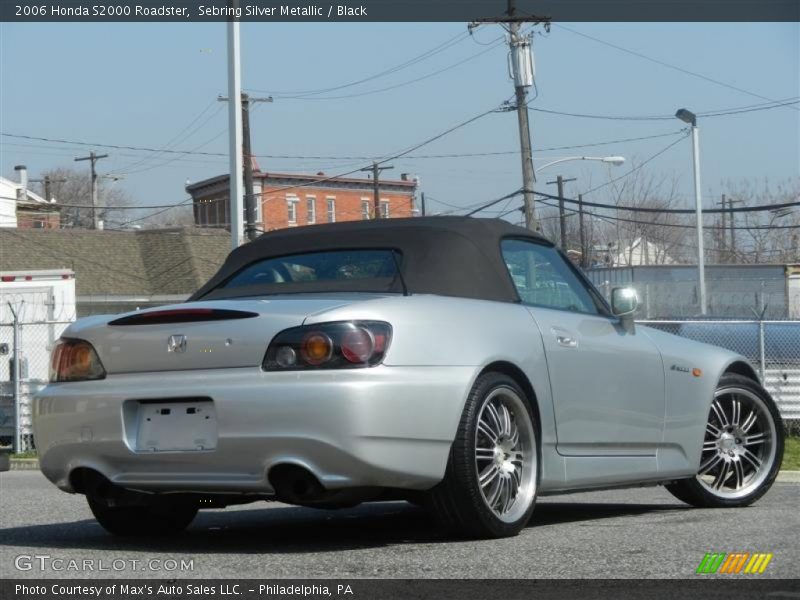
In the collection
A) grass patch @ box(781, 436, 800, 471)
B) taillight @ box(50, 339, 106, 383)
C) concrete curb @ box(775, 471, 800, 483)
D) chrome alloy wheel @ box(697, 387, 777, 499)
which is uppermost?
taillight @ box(50, 339, 106, 383)

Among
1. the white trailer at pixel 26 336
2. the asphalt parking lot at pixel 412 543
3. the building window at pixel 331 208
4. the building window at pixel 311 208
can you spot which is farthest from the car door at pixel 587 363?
the building window at pixel 331 208

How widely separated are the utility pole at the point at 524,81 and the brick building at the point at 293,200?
135 feet

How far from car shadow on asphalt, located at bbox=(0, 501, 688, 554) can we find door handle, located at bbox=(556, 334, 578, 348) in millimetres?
882

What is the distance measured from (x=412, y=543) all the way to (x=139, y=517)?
4.61ft

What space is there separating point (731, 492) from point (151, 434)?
3468 mm

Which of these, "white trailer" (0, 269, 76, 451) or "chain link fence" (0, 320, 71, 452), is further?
"white trailer" (0, 269, 76, 451)

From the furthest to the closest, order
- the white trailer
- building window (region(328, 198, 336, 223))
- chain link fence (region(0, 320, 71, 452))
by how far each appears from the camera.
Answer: building window (region(328, 198, 336, 223))
the white trailer
chain link fence (region(0, 320, 71, 452))

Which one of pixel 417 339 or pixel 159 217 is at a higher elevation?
pixel 159 217

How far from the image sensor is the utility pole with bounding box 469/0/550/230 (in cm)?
3017

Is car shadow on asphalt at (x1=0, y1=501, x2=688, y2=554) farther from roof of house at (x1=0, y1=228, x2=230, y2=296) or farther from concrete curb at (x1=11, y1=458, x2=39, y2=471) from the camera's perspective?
roof of house at (x1=0, y1=228, x2=230, y2=296)

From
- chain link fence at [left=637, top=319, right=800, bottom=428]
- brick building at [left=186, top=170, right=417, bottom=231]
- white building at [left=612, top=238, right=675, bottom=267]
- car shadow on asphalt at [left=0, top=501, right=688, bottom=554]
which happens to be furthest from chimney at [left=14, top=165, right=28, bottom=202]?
car shadow on asphalt at [left=0, top=501, right=688, bottom=554]

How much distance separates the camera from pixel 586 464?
643cm
